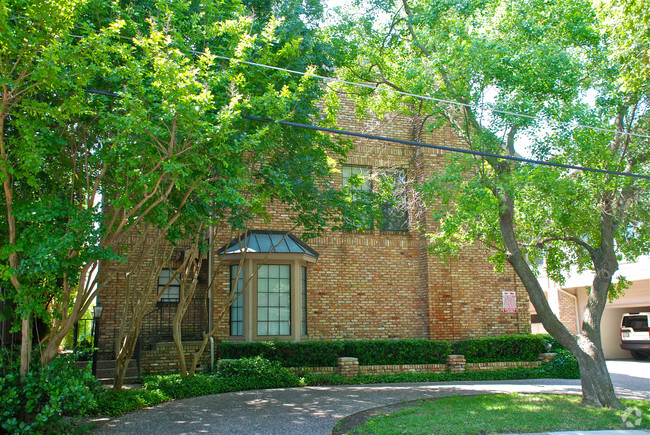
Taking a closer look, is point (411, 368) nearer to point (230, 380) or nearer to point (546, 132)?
point (230, 380)

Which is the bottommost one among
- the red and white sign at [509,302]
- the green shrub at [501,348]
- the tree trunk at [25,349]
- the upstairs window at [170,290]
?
the green shrub at [501,348]

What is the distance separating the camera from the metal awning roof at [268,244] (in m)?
13.8

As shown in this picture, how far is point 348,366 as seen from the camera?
1338cm

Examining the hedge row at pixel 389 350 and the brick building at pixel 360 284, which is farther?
the brick building at pixel 360 284

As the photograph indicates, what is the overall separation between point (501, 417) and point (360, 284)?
24.4 ft

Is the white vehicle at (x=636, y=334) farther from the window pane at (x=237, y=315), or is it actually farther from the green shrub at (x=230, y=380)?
the window pane at (x=237, y=315)

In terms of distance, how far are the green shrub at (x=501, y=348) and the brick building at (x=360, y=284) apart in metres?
0.82

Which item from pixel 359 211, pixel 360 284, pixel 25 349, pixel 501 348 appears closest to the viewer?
pixel 25 349

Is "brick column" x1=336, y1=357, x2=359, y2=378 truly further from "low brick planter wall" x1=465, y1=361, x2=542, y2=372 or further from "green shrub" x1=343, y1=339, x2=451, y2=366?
"low brick planter wall" x1=465, y1=361, x2=542, y2=372

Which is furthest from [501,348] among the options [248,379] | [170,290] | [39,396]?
[39,396]

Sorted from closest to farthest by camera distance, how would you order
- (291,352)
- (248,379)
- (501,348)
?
1. (248,379)
2. (291,352)
3. (501,348)

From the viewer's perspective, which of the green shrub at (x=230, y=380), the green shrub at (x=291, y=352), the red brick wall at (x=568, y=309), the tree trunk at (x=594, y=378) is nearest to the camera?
the tree trunk at (x=594, y=378)

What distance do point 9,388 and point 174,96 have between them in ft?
14.3

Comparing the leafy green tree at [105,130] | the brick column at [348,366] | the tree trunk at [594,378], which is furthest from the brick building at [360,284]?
the tree trunk at [594,378]
